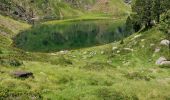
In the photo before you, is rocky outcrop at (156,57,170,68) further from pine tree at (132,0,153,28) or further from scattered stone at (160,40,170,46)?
pine tree at (132,0,153,28)

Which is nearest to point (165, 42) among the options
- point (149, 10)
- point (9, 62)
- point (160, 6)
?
Answer: point (160, 6)

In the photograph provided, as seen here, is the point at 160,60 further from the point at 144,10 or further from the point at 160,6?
the point at 144,10

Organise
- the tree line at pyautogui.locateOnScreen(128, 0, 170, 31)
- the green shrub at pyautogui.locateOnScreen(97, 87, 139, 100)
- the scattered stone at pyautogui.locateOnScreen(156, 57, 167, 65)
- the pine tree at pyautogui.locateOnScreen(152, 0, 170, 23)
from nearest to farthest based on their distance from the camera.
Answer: the green shrub at pyautogui.locateOnScreen(97, 87, 139, 100) → the scattered stone at pyautogui.locateOnScreen(156, 57, 167, 65) → the pine tree at pyautogui.locateOnScreen(152, 0, 170, 23) → the tree line at pyautogui.locateOnScreen(128, 0, 170, 31)

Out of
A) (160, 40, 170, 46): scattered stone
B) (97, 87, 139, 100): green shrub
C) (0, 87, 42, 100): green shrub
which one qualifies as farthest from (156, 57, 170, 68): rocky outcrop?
(0, 87, 42, 100): green shrub

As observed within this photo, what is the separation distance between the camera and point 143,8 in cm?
9756

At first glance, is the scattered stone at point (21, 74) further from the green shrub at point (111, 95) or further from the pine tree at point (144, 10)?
the pine tree at point (144, 10)

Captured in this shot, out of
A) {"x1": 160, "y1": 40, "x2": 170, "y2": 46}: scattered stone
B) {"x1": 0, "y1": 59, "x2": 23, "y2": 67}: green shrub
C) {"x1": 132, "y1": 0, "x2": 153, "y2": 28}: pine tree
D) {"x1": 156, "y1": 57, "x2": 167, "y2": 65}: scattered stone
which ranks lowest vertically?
{"x1": 156, "y1": 57, "x2": 167, "y2": 65}: scattered stone

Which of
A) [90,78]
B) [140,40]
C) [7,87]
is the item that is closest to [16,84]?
[7,87]

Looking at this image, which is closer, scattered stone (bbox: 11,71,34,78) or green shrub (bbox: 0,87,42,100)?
green shrub (bbox: 0,87,42,100)

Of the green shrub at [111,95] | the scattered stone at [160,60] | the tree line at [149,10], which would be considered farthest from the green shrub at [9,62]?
the tree line at [149,10]

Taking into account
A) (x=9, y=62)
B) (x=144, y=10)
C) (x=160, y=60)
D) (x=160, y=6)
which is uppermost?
(x=9, y=62)

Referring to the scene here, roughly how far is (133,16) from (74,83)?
250ft

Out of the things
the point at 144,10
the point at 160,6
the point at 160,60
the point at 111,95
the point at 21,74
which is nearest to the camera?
the point at 111,95

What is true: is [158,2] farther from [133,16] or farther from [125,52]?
[125,52]
